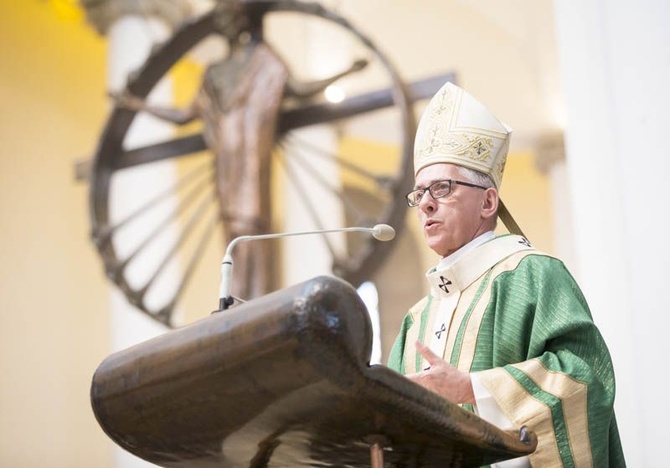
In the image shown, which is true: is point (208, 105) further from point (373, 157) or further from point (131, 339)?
point (373, 157)

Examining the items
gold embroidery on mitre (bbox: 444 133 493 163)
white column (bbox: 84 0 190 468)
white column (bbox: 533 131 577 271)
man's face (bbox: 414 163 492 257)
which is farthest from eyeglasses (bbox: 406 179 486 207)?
white column (bbox: 533 131 577 271)

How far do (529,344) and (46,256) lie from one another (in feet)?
21.1

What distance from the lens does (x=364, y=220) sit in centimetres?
555

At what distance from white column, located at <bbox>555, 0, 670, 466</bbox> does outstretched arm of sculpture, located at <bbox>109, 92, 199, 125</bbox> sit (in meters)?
2.91

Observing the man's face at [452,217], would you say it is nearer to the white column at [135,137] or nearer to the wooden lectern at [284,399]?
the wooden lectern at [284,399]

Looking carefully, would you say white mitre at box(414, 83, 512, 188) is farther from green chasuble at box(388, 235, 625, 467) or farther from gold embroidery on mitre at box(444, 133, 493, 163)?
green chasuble at box(388, 235, 625, 467)

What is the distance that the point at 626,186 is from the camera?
356 cm

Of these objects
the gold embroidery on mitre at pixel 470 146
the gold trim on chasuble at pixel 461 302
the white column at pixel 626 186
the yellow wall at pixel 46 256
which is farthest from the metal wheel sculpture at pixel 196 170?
the gold trim on chasuble at pixel 461 302

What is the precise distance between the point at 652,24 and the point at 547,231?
7671mm

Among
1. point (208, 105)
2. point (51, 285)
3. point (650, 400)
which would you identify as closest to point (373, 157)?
point (51, 285)

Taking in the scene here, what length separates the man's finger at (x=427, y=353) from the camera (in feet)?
6.28

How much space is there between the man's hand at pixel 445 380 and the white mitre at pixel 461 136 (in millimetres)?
860

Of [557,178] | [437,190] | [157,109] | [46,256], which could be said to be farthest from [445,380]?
[557,178]

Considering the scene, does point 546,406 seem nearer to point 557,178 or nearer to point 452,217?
point 452,217
